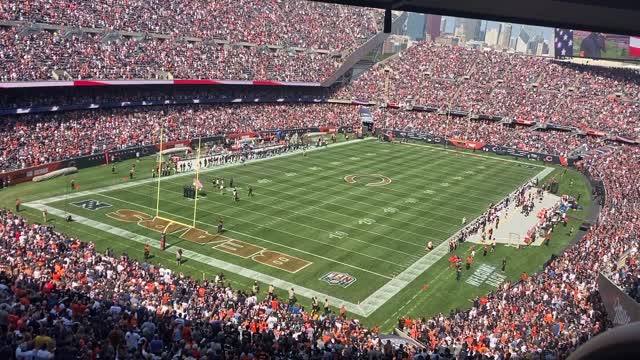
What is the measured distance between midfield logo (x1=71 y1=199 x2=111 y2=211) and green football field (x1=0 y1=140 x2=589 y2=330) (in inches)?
2.6

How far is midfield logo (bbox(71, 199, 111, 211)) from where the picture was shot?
3699 cm

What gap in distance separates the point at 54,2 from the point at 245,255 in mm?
40395

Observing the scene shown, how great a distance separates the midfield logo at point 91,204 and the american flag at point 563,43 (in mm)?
66577

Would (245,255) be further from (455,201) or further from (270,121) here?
(270,121)

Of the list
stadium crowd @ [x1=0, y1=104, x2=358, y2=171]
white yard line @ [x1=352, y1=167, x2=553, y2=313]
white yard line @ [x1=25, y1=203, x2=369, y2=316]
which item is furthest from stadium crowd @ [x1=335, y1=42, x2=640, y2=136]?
white yard line @ [x1=25, y1=203, x2=369, y2=316]

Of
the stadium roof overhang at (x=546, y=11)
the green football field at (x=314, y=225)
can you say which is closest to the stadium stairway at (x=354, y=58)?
the green football field at (x=314, y=225)

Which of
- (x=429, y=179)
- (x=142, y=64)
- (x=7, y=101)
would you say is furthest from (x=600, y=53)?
(x=7, y=101)

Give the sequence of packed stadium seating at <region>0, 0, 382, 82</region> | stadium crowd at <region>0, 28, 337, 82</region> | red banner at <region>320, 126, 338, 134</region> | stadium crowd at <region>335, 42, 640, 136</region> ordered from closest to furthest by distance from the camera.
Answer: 1. stadium crowd at <region>0, 28, 337, 82</region>
2. packed stadium seating at <region>0, 0, 382, 82</region>
3. stadium crowd at <region>335, 42, 640, 136</region>
4. red banner at <region>320, 126, 338, 134</region>

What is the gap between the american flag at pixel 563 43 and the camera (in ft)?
258

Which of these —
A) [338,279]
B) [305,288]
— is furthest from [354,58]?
[305,288]

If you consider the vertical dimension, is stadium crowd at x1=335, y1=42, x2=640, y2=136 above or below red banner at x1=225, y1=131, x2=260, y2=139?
above

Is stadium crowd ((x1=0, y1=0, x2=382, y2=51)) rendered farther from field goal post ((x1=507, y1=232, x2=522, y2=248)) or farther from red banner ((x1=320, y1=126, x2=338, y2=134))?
field goal post ((x1=507, y1=232, x2=522, y2=248))

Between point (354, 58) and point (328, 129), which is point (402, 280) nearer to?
point (328, 129)

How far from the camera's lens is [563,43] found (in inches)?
3140
